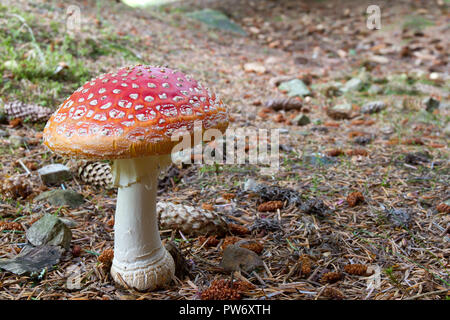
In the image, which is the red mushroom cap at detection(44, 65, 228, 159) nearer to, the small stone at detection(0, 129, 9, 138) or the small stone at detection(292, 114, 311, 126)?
the small stone at detection(0, 129, 9, 138)

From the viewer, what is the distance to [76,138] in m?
1.57

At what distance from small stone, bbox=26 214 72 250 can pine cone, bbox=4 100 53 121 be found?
1.80 metres

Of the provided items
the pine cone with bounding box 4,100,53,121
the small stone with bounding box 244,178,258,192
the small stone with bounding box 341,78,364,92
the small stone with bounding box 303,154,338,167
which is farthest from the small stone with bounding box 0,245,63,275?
the small stone with bounding box 341,78,364,92

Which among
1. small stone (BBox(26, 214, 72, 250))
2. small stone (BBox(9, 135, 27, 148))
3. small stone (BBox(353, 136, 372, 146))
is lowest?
small stone (BBox(353, 136, 372, 146))

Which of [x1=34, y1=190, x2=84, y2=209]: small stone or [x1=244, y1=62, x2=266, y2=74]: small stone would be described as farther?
[x1=244, y1=62, x2=266, y2=74]: small stone

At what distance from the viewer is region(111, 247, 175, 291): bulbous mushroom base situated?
194cm

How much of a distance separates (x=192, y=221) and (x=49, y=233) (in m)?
0.86

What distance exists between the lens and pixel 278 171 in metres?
3.38

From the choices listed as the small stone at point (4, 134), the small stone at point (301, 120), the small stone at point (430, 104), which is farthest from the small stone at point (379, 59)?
the small stone at point (4, 134)

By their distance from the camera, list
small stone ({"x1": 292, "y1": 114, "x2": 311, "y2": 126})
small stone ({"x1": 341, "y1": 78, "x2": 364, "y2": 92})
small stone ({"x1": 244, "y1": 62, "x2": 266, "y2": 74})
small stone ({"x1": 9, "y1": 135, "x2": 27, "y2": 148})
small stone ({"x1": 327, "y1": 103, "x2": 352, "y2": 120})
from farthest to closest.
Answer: small stone ({"x1": 244, "y1": 62, "x2": 266, "y2": 74}) → small stone ({"x1": 341, "y1": 78, "x2": 364, "y2": 92}) → small stone ({"x1": 327, "y1": 103, "x2": 352, "y2": 120}) → small stone ({"x1": 292, "y1": 114, "x2": 311, "y2": 126}) → small stone ({"x1": 9, "y1": 135, "x2": 27, "y2": 148})

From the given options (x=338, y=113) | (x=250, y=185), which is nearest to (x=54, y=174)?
(x=250, y=185)

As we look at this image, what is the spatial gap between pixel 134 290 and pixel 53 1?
659 cm

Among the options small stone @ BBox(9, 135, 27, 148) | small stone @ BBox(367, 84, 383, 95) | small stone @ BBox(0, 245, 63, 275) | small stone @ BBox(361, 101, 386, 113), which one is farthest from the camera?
small stone @ BBox(367, 84, 383, 95)

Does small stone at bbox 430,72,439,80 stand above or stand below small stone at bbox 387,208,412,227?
above
